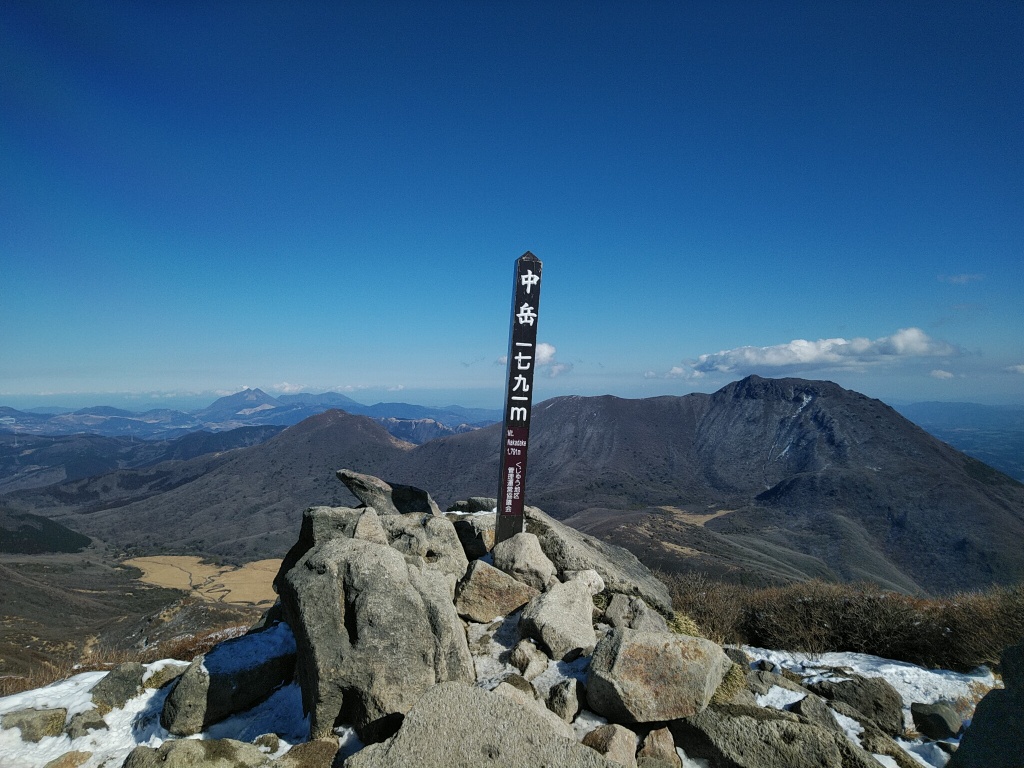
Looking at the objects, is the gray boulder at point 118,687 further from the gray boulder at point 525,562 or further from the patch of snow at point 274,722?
the gray boulder at point 525,562

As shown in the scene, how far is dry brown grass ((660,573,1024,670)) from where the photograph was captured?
8.85 meters

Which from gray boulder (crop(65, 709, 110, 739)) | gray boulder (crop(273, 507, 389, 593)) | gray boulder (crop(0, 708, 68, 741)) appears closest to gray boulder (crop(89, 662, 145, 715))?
gray boulder (crop(65, 709, 110, 739))

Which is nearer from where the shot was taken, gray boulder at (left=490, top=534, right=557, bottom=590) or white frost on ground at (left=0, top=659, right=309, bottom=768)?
white frost on ground at (left=0, top=659, right=309, bottom=768)

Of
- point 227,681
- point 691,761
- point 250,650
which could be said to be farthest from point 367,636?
point 691,761

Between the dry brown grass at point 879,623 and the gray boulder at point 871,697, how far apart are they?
2050 mm

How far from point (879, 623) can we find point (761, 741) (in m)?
5.99

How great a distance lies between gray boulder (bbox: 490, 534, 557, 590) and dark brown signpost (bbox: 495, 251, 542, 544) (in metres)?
0.73

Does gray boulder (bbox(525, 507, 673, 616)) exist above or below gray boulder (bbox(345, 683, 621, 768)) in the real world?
below

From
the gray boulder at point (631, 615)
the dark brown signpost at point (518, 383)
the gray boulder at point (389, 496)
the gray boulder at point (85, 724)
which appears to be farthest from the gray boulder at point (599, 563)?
the gray boulder at point (85, 724)

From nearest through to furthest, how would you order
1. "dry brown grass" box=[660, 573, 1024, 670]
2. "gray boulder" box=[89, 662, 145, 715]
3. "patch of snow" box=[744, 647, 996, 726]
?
"gray boulder" box=[89, 662, 145, 715]
"patch of snow" box=[744, 647, 996, 726]
"dry brown grass" box=[660, 573, 1024, 670]

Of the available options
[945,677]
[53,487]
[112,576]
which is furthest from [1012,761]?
[53,487]

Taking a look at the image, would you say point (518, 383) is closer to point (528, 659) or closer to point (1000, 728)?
point (528, 659)

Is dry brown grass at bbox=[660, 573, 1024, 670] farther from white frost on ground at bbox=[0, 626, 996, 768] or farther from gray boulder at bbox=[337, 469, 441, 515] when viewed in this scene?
gray boulder at bbox=[337, 469, 441, 515]

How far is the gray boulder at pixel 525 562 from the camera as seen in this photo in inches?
392
